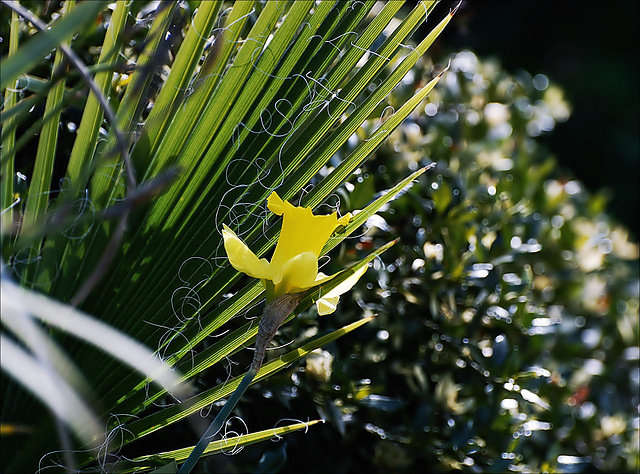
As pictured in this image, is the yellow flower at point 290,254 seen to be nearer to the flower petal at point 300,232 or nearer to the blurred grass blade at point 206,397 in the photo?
the flower petal at point 300,232

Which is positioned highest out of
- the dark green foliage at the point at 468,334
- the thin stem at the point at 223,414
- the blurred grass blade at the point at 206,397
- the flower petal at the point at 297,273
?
the flower petal at the point at 297,273

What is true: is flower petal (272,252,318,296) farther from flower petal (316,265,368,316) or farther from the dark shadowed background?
the dark shadowed background

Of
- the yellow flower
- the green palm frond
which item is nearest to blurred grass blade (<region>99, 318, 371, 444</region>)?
the green palm frond

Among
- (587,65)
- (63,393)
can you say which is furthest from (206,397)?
(587,65)

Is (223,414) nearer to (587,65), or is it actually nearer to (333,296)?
(333,296)

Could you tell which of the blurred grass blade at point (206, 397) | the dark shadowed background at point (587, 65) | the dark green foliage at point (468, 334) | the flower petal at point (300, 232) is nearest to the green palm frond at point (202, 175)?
the blurred grass blade at point (206, 397)

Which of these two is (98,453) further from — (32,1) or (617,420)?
(617,420)

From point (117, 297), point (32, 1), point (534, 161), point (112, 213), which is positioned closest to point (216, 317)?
point (117, 297)
